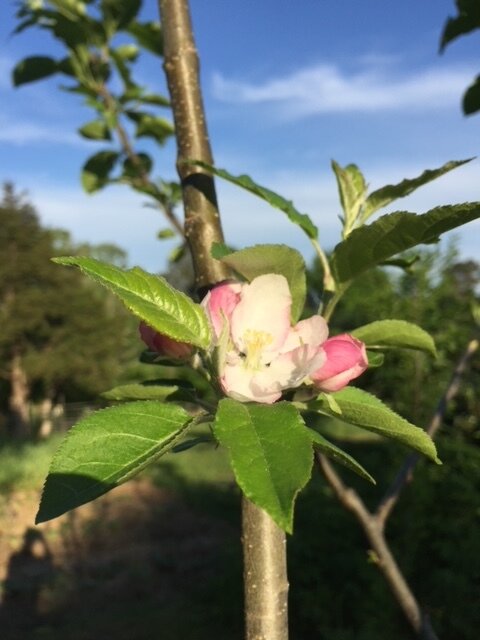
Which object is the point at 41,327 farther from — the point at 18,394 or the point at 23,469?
the point at 23,469

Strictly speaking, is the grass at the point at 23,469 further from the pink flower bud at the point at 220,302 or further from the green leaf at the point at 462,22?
the pink flower bud at the point at 220,302

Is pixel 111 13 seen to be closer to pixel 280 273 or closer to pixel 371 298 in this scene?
pixel 280 273

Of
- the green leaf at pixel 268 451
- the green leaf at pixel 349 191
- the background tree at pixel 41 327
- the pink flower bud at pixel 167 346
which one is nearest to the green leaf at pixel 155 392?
the pink flower bud at pixel 167 346

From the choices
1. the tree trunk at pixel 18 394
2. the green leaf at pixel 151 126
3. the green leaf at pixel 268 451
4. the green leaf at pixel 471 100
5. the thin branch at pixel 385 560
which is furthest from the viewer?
the tree trunk at pixel 18 394

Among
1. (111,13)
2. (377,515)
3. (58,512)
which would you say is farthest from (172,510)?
(58,512)

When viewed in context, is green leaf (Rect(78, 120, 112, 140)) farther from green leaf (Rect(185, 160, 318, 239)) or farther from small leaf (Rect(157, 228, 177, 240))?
green leaf (Rect(185, 160, 318, 239))

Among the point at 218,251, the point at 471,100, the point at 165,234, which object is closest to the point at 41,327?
the point at 165,234
